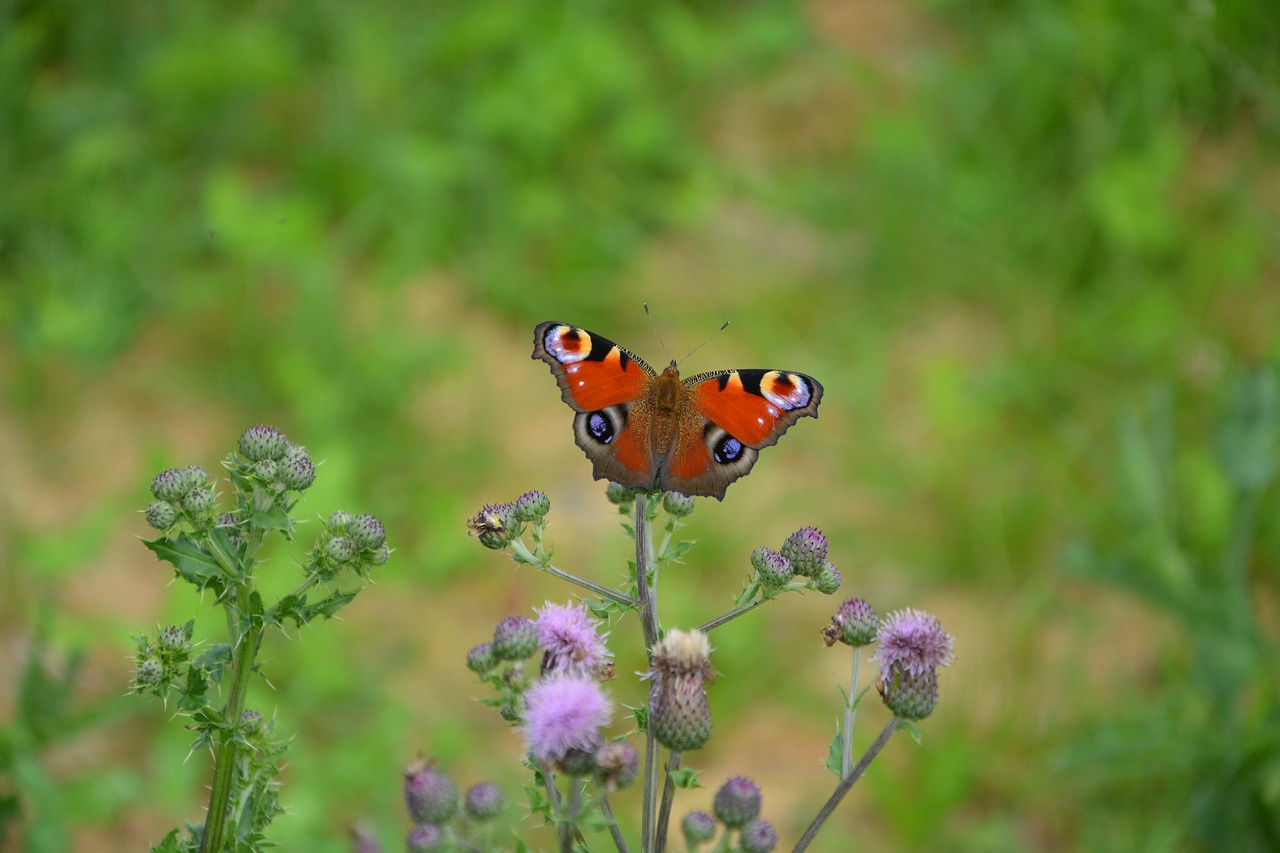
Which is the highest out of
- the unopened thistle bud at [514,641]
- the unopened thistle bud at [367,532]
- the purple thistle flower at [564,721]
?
the unopened thistle bud at [367,532]

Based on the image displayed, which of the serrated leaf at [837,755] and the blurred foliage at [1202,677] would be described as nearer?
the serrated leaf at [837,755]

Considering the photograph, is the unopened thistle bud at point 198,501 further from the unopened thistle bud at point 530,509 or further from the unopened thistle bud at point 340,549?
the unopened thistle bud at point 530,509

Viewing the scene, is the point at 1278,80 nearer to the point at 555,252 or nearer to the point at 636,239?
the point at 636,239

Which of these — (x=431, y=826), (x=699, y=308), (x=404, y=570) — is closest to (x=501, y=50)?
(x=699, y=308)

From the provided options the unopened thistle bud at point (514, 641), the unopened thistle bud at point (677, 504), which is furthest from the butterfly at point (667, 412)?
the unopened thistle bud at point (514, 641)

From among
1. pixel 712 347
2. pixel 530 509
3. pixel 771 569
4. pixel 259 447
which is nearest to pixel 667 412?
pixel 530 509

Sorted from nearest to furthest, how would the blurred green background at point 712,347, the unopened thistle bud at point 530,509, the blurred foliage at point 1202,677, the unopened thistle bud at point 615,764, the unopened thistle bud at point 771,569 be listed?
the unopened thistle bud at point 615,764 < the unopened thistle bud at point 771,569 < the unopened thistle bud at point 530,509 < the blurred foliage at point 1202,677 < the blurred green background at point 712,347
